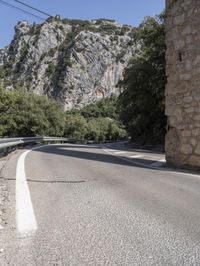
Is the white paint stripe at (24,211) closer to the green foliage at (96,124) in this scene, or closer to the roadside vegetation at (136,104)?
the roadside vegetation at (136,104)

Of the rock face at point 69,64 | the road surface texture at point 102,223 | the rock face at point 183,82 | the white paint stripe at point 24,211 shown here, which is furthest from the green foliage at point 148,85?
the rock face at point 69,64

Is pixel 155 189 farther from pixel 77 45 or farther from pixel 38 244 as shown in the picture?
pixel 77 45

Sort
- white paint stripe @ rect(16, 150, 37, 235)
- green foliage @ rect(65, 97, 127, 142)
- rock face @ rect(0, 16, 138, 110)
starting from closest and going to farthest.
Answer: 1. white paint stripe @ rect(16, 150, 37, 235)
2. green foliage @ rect(65, 97, 127, 142)
3. rock face @ rect(0, 16, 138, 110)

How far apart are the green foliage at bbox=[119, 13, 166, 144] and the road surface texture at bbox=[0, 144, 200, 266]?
18.6 m

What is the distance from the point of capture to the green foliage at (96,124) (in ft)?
233

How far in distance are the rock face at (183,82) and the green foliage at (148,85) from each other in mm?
13605

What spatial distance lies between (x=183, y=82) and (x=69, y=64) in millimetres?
94483

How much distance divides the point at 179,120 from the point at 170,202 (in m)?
5.28

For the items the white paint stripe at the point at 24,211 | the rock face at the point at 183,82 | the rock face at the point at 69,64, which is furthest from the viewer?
the rock face at the point at 69,64

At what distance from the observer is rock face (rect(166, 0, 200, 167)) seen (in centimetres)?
927

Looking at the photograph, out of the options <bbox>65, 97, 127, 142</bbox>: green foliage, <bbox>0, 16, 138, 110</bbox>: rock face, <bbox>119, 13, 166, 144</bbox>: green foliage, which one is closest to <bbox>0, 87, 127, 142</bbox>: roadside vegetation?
<bbox>65, 97, 127, 142</bbox>: green foliage

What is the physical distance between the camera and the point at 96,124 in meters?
83.7

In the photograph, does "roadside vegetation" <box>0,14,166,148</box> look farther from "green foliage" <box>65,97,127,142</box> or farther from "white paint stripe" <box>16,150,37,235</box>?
"white paint stripe" <box>16,150,37,235</box>

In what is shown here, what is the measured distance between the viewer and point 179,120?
32.3ft
